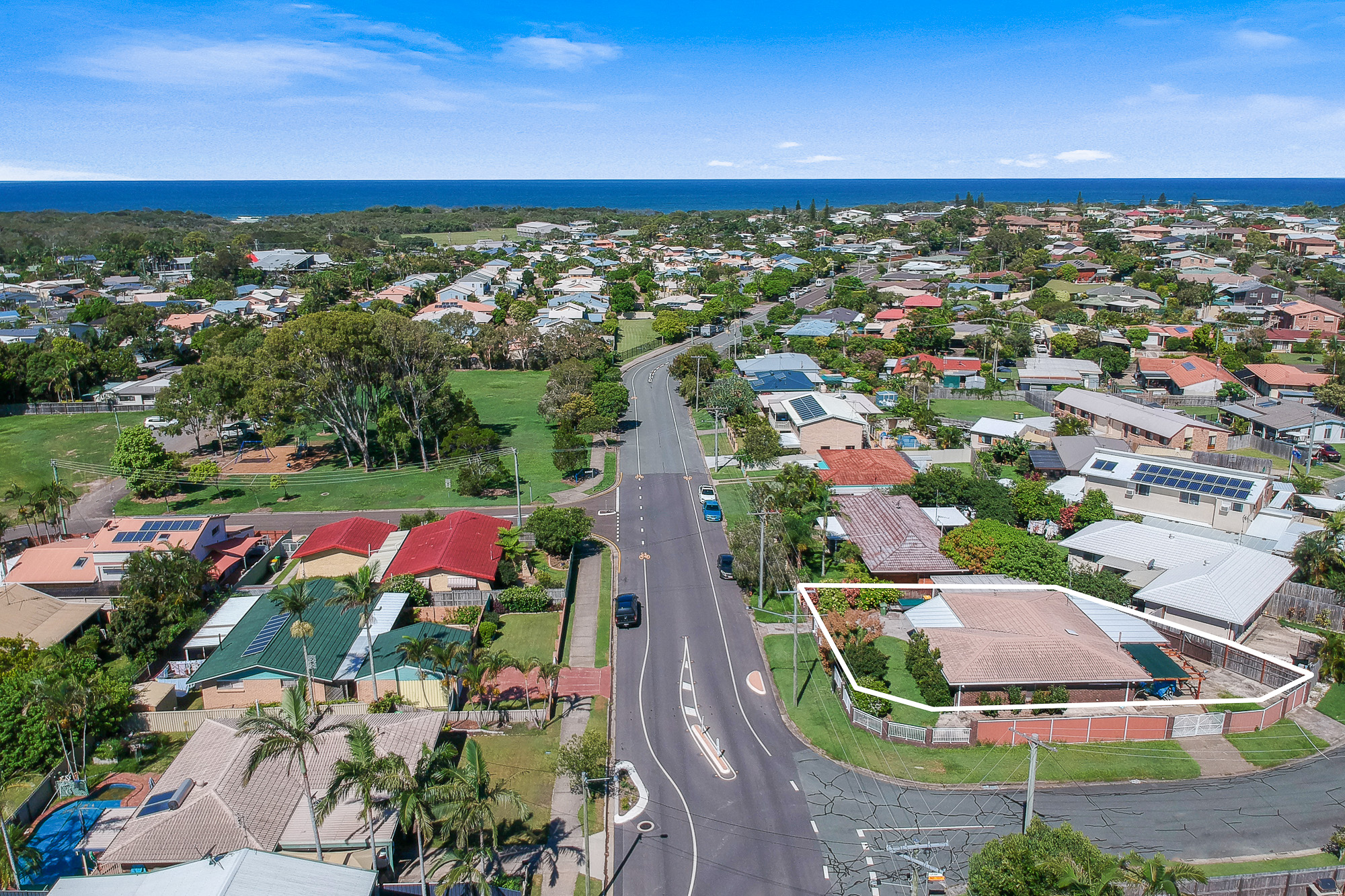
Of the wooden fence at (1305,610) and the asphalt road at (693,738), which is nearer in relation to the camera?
the asphalt road at (693,738)

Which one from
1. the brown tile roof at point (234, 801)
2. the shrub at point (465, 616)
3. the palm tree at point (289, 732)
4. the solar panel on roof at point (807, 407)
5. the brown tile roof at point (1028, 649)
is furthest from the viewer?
the solar panel on roof at point (807, 407)

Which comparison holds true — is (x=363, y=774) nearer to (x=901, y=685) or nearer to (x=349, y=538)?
(x=901, y=685)

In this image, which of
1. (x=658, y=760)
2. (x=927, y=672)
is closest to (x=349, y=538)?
(x=658, y=760)

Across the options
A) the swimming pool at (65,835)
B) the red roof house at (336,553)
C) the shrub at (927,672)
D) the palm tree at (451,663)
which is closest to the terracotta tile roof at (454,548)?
the red roof house at (336,553)

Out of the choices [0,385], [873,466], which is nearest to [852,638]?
[873,466]

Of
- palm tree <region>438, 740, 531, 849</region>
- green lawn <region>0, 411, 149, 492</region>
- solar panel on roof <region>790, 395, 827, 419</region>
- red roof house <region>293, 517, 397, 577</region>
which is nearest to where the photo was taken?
palm tree <region>438, 740, 531, 849</region>

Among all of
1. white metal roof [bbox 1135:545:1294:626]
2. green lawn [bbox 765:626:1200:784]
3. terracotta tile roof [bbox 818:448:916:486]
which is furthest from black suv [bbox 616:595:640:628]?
white metal roof [bbox 1135:545:1294:626]

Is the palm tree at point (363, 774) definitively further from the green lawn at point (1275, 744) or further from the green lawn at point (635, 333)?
the green lawn at point (635, 333)

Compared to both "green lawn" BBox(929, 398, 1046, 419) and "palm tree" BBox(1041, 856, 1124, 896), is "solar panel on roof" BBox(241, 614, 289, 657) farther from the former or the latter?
"green lawn" BBox(929, 398, 1046, 419)

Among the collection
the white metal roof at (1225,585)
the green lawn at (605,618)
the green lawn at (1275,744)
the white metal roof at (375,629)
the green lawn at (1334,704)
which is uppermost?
the white metal roof at (1225,585)
